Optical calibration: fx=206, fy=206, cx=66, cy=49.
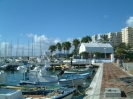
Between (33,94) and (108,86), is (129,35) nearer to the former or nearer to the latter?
(108,86)

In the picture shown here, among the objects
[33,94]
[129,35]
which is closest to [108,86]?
[33,94]

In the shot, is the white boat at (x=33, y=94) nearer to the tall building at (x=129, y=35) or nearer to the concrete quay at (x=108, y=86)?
the concrete quay at (x=108, y=86)

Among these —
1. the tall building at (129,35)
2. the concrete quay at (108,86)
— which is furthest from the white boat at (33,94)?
the tall building at (129,35)

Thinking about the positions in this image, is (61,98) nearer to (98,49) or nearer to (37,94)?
(37,94)

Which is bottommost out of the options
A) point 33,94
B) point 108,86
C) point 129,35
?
point 33,94

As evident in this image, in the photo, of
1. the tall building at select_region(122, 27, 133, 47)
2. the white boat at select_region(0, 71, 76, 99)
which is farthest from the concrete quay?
the tall building at select_region(122, 27, 133, 47)

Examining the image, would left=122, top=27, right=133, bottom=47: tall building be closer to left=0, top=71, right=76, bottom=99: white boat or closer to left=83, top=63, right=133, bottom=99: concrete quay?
left=83, top=63, right=133, bottom=99: concrete quay

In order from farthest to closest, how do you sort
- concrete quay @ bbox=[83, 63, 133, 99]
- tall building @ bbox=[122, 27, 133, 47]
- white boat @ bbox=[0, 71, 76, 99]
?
tall building @ bbox=[122, 27, 133, 47] → concrete quay @ bbox=[83, 63, 133, 99] → white boat @ bbox=[0, 71, 76, 99]

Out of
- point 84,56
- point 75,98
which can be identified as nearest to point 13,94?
point 75,98

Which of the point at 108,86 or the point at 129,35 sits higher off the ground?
the point at 129,35

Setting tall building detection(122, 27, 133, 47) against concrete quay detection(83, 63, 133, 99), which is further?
tall building detection(122, 27, 133, 47)

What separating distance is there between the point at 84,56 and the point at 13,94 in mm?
83279

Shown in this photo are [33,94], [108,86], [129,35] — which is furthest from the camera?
[129,35]

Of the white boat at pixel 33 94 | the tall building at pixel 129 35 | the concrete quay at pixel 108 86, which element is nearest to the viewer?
the white boat at pixel 33 94
